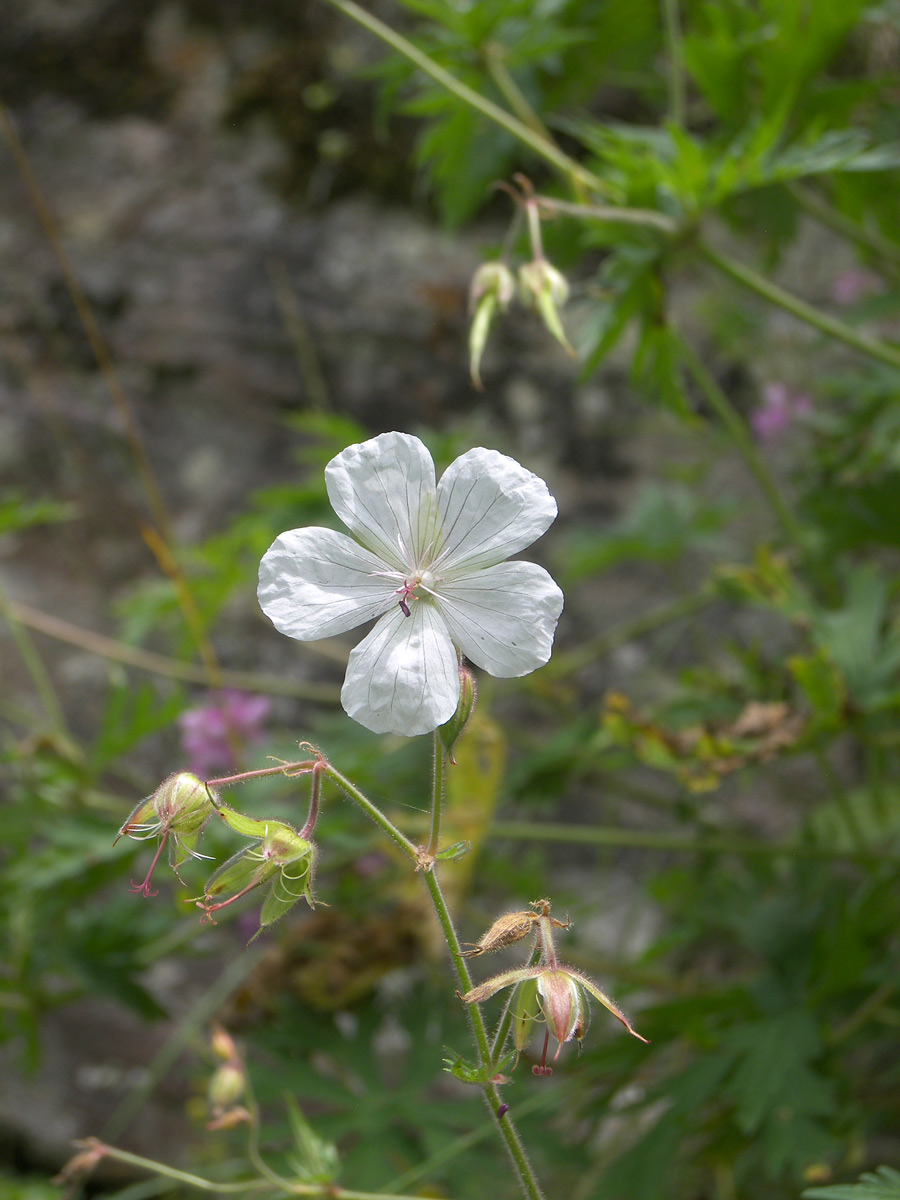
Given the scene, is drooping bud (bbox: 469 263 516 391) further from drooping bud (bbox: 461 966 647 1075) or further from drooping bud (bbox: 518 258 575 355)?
drooping bud (bbox: 461 966 647 1075)

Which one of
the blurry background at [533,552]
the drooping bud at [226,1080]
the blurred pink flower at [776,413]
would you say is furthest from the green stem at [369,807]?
the blurred pink flower at [776,413]

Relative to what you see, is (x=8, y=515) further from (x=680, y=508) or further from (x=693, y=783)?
(x=680, y=508)

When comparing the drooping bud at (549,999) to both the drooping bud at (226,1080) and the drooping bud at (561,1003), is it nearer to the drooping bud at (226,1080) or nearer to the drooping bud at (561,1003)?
the drooping bud at (561,1003)

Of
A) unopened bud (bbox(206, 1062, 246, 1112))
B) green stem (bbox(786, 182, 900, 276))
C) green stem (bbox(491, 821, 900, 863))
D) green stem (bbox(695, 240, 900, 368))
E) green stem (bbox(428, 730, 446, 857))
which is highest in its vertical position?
green stem (bbox(786, 182, 900, 276))

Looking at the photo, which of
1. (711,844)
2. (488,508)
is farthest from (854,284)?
(488,508)

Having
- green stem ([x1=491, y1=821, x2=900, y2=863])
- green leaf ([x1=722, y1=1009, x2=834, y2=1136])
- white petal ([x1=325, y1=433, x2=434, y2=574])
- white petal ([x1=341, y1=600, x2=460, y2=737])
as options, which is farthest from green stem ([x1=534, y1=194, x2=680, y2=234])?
green leaf ([x1=722, y1=1009, x2=834, y2=1136])

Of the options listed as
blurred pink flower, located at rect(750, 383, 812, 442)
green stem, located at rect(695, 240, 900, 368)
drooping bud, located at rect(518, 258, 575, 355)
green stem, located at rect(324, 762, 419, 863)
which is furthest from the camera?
blurred pink flower, located at rect(750, 383, 812, 442)

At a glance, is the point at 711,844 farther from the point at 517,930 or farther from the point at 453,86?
the point at 453,86
